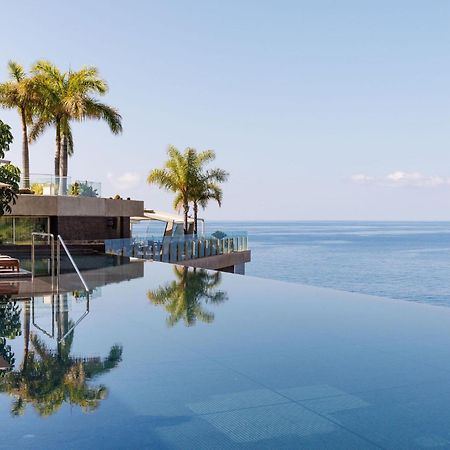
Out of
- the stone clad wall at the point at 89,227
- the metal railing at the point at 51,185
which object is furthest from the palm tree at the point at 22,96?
the stone clad wall at the point at 89,227

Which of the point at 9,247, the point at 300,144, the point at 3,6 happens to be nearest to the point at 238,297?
the point at 9,247

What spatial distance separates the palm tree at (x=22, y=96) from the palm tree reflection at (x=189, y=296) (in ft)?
63.9

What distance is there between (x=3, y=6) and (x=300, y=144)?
180 ft

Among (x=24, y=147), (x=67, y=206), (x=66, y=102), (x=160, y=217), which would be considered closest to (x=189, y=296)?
(x=67, y=206)

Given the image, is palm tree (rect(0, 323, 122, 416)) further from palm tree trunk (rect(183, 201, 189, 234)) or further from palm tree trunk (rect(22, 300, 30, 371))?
palm tree trunk (rect(183, 201, 189, 234))

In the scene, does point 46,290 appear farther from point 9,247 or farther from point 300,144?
point 300,144

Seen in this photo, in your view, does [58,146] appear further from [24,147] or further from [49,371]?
[49,371]

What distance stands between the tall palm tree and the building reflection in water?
35674mm

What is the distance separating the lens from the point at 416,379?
6.75 m

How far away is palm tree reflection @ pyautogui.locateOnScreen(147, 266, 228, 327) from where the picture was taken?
35.7 feet

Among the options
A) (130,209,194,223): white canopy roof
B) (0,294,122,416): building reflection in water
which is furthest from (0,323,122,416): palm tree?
(130,209,194,223): white canopy roof

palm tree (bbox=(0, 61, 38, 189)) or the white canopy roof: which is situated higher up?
palm tree (bbox=(0, 61, 38, 189))

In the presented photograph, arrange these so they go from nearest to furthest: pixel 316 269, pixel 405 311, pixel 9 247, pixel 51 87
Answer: pixel 405 311, pixel 9 247, pixel 51 87, pixel 316 269

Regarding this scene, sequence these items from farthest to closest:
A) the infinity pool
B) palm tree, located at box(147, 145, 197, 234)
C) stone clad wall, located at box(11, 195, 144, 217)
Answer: palm tree, located at box(147, 145, 197, 234) → stone clad wall, located at box(11, 195, 144, 217) → the infinity pool
